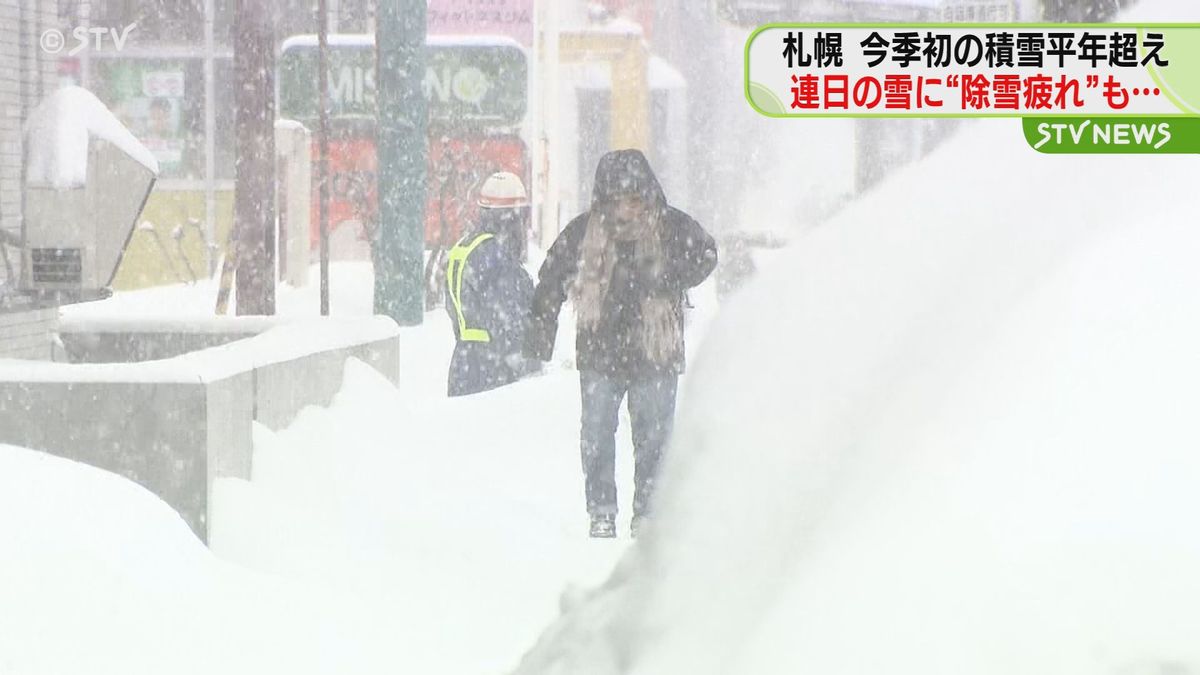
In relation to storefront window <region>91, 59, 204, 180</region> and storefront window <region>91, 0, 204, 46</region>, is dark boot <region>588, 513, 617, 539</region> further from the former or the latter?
storefront window <region>91, 0, 204, 46</region>

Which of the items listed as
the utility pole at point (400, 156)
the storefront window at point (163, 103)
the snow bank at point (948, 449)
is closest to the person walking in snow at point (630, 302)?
the snow bank at point (948, 449)

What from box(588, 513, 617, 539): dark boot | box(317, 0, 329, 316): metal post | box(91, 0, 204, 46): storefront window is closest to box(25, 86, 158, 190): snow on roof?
box(317, 0, 329, 316): metal post

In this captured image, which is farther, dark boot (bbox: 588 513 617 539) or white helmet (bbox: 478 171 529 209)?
white helmet (bbox: 478 171 529 209)

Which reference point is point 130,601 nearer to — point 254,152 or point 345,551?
point 345,551

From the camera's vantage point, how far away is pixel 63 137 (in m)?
8.83

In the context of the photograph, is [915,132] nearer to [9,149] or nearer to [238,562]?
[9,149]

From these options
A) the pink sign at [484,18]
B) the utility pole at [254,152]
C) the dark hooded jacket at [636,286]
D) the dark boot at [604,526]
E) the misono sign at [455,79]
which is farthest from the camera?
the pink sign at [484,18]

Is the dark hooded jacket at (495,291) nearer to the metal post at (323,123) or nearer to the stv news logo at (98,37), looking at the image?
the metal post at (323,123)

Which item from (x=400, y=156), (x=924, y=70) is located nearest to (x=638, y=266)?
(x=924, y=70)

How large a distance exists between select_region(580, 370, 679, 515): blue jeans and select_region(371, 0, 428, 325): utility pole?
863 cm

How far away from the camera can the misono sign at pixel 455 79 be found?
18516 millimetres

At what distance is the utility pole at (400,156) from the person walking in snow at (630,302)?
865 centimetres

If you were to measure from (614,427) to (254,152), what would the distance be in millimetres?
5364

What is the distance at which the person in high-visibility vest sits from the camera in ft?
34.2
